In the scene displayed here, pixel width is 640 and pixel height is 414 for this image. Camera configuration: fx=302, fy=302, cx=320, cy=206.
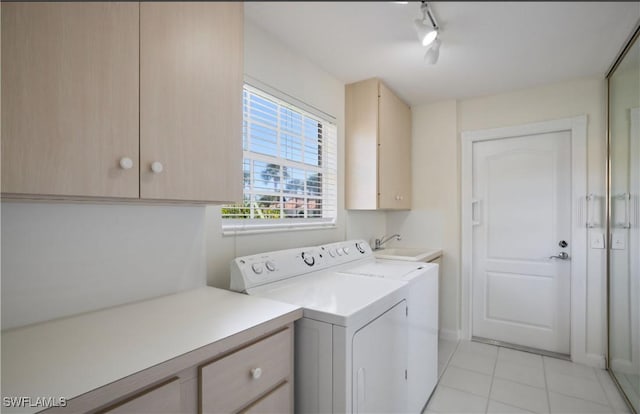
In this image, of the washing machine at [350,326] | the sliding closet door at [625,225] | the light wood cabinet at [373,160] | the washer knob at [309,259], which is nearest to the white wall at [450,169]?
the sliding closet door at [625,225]

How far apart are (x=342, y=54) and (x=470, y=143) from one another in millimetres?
2628

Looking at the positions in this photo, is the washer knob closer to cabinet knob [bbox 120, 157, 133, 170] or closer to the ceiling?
cabinet knob [bbox 120, 157, 133, 170]

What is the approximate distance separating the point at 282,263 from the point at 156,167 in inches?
34.4

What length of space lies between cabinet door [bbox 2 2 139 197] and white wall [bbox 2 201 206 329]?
0.41 metres

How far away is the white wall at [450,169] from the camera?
230cm

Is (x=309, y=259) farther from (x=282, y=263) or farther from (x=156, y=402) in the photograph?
(x=156, y=402)

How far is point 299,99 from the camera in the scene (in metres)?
0.99

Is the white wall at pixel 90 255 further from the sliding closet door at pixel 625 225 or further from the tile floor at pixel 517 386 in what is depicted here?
the sliding closet door at pixel 625 225

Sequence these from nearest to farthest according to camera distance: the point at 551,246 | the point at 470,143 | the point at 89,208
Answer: the point at 89,208 < the point at 551,246 < the point at 470,143

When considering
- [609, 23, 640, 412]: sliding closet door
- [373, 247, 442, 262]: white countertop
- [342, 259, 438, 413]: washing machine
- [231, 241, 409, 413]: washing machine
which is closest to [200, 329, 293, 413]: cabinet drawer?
[231, 241, 409, 413]: washing machine

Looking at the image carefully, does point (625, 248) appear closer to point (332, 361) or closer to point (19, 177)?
point (332, 361)

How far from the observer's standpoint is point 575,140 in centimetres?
234

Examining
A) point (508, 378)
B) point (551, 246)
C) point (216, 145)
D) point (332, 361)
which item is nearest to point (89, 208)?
point (216, 145)

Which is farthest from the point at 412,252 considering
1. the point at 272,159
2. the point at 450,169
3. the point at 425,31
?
the point at 425,31
